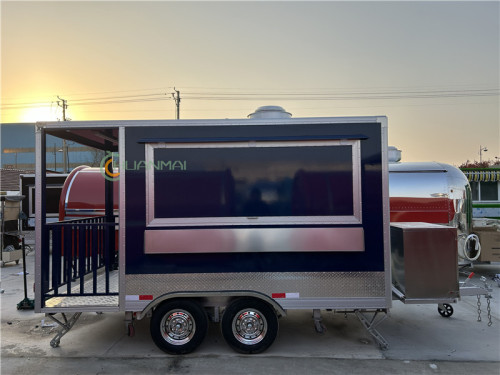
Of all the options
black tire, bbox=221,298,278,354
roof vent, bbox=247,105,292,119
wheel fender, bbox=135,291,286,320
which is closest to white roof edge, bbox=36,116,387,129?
roof vent, bbox=247,105,292,119

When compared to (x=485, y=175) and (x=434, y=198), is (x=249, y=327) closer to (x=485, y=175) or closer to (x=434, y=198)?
(x=434, y=198)

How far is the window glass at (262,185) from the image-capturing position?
4887 mm

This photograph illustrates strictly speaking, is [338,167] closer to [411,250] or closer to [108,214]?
[411,250]

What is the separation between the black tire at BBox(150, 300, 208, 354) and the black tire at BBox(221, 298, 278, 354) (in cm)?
36

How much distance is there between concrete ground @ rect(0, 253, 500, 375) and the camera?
473 cm

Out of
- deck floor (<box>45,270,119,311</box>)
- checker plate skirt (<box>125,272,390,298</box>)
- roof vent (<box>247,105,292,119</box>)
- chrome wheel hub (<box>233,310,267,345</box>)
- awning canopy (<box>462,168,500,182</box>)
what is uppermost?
roof vent (<box>247,105,292,119</box>)

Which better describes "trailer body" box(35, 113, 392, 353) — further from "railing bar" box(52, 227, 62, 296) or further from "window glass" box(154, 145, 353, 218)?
"railing bar" box(52, 227, 62, 296)

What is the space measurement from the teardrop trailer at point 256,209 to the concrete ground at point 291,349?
0.77 m

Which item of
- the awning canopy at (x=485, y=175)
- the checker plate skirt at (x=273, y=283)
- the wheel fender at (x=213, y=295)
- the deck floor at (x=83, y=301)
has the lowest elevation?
the deck floor at (x=83, y=301)

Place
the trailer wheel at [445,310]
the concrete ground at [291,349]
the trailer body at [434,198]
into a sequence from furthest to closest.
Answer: the trailer body at [434,198] → the trailer wheel at [445,310] → the concrete ground at [291,349]

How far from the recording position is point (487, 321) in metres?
6.48

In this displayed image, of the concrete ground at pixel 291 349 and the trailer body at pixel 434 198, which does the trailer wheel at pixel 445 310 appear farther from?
the trailer body at pixel 434 198

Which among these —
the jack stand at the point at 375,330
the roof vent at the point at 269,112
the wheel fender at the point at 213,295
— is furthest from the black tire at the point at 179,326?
the roof vent at the point at 269,112

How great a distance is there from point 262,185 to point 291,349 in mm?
2525
